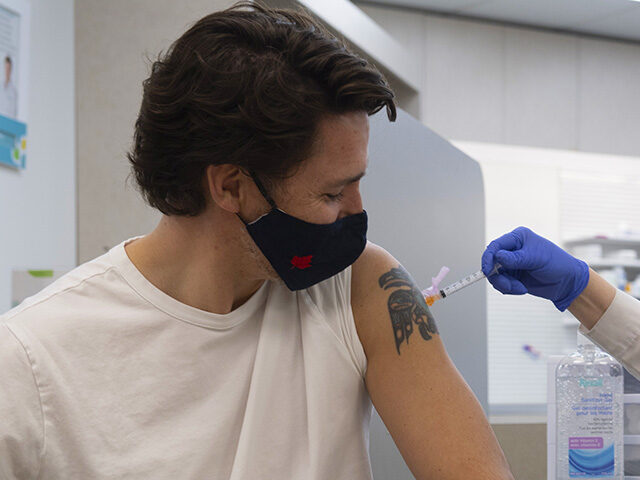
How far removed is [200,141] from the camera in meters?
1.05

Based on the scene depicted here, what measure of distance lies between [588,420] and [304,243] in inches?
27.3

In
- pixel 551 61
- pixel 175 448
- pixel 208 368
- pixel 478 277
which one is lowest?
pixel 175 448

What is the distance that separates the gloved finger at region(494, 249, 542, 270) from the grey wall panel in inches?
11.1

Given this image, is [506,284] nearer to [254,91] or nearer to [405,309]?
[405,309]

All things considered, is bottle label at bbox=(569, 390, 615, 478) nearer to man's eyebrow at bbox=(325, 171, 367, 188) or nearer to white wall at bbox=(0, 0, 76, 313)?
man's eyebrow at bbox=(325, 171, 367, 188)

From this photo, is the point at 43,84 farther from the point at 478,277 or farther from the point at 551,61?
the point at 551,61

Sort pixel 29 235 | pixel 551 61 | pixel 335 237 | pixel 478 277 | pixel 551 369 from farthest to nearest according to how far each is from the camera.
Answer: pixel 551 61, pixel 29 235, pixel 551 369, pixel 478 277, pixel 335 237

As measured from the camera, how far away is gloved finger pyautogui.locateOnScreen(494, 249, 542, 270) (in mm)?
1292

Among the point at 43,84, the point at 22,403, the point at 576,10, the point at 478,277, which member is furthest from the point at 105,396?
the point at 576,10

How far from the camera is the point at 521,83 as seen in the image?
573 cm

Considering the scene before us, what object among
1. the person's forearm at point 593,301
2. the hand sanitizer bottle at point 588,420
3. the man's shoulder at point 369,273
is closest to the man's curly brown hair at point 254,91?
the man's shoulder at point 369,273

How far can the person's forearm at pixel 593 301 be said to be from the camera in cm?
129

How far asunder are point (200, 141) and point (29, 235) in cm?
132

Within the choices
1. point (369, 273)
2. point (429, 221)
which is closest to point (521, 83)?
point (429, 221)
